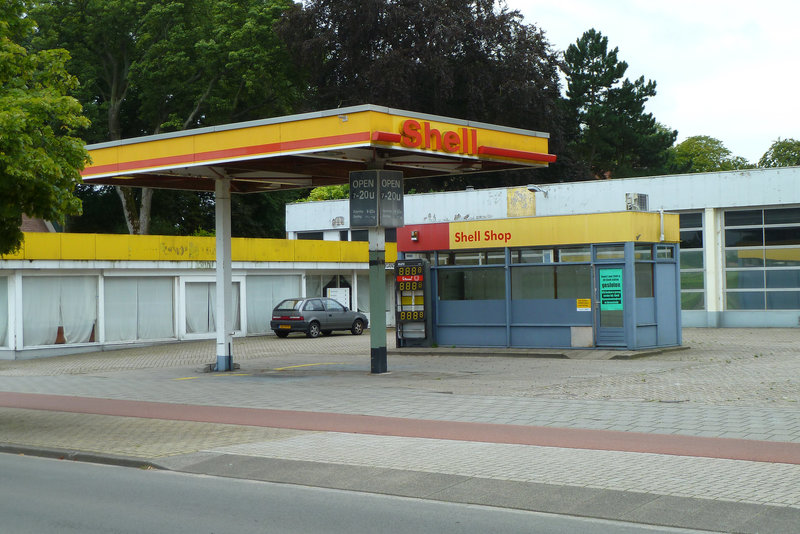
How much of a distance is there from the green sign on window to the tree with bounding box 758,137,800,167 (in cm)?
5780

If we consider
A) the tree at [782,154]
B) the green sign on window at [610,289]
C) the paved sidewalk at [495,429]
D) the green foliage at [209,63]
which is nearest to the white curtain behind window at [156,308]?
the paved sidewalk at [495,429]

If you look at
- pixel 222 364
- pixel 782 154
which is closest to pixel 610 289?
pixel 222 364

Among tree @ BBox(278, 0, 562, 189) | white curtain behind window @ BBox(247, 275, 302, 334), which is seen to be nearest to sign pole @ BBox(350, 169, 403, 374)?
white curtain behind window @ BBox(247, 275, 302, 334)

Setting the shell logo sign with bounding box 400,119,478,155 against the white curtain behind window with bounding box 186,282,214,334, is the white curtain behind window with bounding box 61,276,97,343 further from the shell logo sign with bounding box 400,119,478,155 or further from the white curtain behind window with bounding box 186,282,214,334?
the shell logo sign with bounding box 400,119,478,155

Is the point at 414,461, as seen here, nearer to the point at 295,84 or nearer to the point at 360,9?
the point at 360,9

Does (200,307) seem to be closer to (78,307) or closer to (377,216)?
(78,307)

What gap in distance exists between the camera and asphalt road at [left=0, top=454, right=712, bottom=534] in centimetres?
729

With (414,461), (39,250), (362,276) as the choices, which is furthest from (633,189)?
(414,461)

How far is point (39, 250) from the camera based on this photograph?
27.9 m

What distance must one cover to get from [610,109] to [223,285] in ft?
142

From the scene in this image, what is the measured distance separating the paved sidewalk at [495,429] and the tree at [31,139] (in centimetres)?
303

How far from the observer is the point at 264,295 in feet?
118

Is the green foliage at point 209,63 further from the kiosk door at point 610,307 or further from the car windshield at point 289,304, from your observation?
the kiosk door at point 610,307

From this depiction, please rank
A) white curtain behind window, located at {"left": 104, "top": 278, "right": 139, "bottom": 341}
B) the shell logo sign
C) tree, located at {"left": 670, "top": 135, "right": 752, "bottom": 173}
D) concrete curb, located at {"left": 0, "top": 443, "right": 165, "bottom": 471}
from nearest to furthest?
concrete curb, located at {"left": 0, "top": 443, "right": 165, "bottom": 471} → the shell logo sign → white curtain behind window, located at {"left": 104, "top": 278, "right": 139, "bottom": 341} → tree, located at {"left": 670, "top": 135, "right": 752, "bottom": 173}
